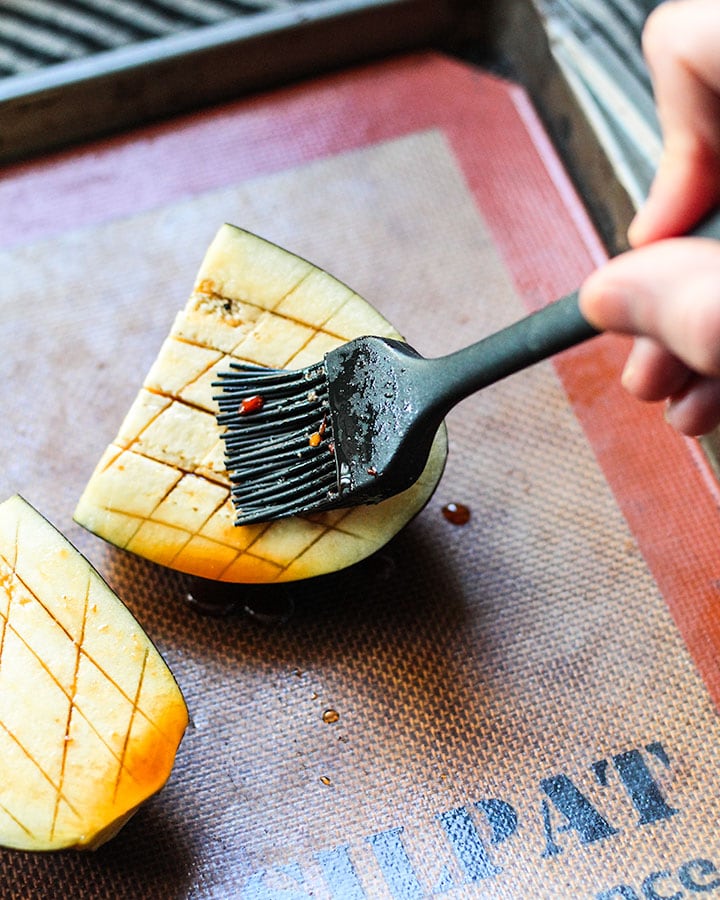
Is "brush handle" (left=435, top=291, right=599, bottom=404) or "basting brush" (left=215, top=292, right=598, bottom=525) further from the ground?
"brush handle" (left=435, top=291, right=599, bottom=404)

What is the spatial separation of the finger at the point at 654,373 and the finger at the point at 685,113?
0.11 metres

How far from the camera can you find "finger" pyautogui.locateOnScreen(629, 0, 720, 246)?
0.88 m

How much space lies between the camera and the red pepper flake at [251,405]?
48.1 inches

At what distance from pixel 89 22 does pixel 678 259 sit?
4.48 feet

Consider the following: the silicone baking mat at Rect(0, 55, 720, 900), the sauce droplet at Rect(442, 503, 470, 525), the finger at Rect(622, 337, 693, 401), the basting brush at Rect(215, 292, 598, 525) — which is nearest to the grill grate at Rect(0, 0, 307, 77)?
the silicone baking mat at Rect(0, 55, 720, 900)

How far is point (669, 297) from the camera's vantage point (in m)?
0.75

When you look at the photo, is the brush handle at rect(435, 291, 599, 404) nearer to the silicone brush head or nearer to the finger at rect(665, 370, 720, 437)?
the silicone brush head

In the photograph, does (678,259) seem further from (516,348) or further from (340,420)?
(340,420)

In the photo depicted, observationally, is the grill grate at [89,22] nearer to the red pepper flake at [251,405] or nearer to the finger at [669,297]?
the red pepper flake at [251,405]

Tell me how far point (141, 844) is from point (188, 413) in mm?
566

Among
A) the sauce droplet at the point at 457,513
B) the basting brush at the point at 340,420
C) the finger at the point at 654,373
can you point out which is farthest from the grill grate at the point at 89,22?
the finger at the point at 654,373

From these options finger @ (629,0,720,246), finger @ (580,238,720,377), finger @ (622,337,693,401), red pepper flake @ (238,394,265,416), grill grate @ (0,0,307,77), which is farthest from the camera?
grill grate @ (0,0,307,77)

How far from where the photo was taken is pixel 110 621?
116 cm

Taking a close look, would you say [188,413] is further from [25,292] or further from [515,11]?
[515,11]
